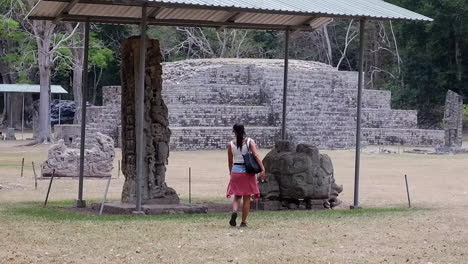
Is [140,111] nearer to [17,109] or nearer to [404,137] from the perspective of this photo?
[404,137]

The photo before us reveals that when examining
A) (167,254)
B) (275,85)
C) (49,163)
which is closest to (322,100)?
(275,85)

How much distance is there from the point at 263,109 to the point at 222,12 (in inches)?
1002

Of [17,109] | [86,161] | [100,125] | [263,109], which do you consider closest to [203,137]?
[100,125]

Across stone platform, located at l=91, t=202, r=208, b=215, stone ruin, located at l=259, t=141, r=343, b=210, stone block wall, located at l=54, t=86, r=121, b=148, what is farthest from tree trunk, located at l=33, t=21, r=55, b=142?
stone platform, located at l=91, t=202, r=208, b=215

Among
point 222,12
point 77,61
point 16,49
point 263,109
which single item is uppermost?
point 16,49

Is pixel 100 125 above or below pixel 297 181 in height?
above

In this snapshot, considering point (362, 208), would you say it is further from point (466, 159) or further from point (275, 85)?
point (275, 85)

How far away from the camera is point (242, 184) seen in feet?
40.4

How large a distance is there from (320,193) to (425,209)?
5.82 feet

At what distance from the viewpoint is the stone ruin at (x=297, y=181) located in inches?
626

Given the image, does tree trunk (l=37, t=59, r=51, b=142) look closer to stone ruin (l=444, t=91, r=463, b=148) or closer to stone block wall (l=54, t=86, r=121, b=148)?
stone block wall (l=54, t=86, r=121, b=148)

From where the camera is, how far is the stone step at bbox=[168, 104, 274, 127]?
4003 cm

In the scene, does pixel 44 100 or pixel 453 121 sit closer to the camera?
pixel 453 121

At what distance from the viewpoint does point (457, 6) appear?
51.2m
